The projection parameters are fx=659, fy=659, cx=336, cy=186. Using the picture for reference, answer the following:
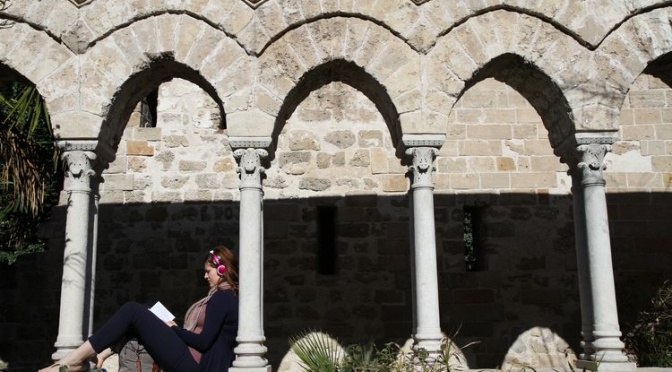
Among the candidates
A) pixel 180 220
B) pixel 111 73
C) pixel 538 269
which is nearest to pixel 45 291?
pixel 180 220

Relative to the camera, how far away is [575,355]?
27.1 ft

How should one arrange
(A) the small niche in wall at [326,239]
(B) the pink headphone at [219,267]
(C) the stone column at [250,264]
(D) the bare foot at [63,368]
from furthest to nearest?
1. (A) the small niche in wall at [326,239]
2. (C) the stone column at [250,264]
3. (B) the pink headphone at [219,267]
4. (D) the bare foot at [63,368]

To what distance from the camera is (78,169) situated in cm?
552

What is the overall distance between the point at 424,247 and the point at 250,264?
142 centimetres

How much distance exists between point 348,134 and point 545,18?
348 centimetres

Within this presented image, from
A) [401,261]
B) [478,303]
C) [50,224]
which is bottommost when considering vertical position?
[478,303]

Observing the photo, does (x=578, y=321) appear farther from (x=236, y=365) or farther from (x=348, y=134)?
(x=236, y=365)

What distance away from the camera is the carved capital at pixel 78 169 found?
5.50 metres

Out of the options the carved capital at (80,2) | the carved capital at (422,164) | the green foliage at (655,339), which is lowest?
the green foliage at (655,339)

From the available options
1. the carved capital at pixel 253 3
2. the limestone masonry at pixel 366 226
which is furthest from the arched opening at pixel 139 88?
the limestone masonry at pixel 366 226

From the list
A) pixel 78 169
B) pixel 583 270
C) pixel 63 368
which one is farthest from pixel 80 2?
pixel 583 270

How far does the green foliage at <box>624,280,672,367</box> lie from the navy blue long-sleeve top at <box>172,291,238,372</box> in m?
4.25

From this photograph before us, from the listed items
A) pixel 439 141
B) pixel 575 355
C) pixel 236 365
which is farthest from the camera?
pixel 575 355

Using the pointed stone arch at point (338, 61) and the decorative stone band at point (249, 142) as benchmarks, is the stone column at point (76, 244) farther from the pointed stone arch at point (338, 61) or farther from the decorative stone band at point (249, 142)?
the pointed stone arch at point (338, 61)
